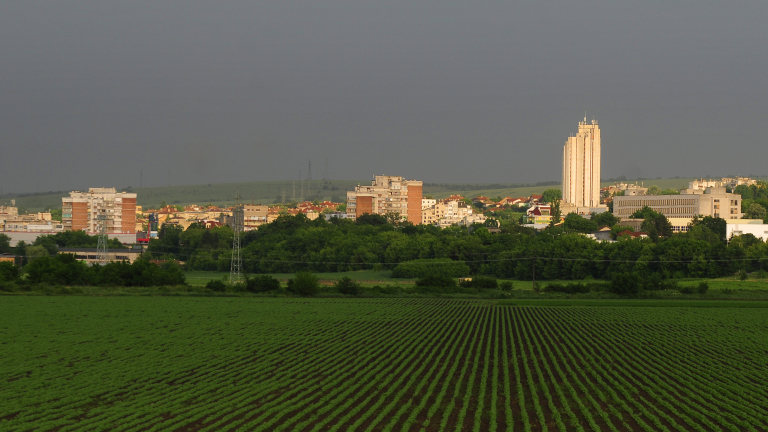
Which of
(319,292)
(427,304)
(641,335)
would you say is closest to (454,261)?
(319,292)

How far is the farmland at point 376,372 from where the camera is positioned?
1880 centimetres

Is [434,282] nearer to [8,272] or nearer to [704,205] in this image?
[8,272]

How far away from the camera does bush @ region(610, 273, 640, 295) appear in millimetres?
68000

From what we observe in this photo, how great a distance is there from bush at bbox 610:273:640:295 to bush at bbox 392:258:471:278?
3550 cm

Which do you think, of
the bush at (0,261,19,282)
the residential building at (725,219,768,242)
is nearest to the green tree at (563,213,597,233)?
the residential building at (725,219,768,242)

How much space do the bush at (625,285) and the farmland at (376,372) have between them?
20415mm

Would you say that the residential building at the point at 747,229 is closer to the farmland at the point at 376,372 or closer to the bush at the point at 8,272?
the farmland at the point at 376,372

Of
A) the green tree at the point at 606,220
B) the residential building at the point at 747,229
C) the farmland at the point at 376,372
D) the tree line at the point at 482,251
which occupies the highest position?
the green tree at the point at 606,220

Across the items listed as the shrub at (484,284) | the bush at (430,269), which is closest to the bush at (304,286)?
the shrub at (484,284)

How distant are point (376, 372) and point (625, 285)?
47.9 m

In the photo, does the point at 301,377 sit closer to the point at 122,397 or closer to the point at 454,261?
the point at 122,397

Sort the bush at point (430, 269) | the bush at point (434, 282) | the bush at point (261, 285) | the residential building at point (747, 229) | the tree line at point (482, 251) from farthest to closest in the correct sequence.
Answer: the residential building at point (747, 229) → the bush at point (430, 269) → the tree line at point (482, 251) → the bush at point (434, 282) → the bush at point (261, 285)

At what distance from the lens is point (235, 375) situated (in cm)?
2477

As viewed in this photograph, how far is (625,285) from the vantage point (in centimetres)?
6812
